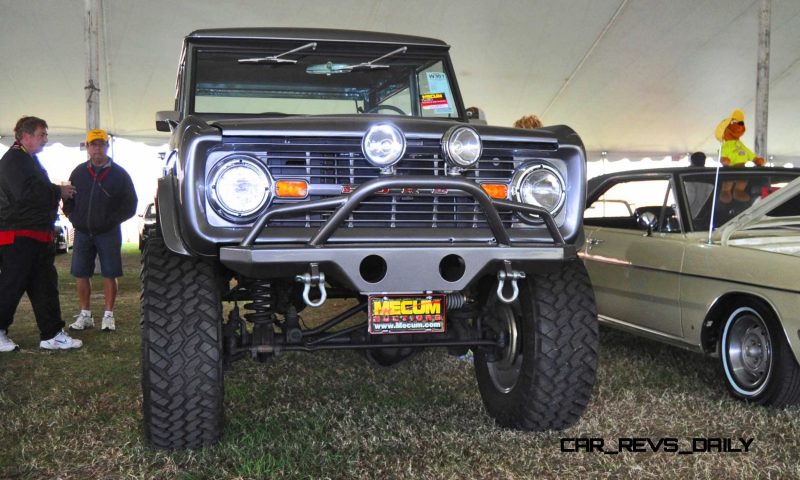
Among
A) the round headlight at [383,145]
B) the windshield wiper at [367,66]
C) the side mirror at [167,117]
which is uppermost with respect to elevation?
the windshield wiper at [367,66]

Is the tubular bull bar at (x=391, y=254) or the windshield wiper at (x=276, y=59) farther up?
the windshield wiper at (x=276, y=59)

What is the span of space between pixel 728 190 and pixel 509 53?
33.2ft

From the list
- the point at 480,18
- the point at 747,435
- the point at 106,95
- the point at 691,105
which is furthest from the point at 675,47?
the point at 747,435

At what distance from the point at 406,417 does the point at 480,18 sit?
36.6 ft

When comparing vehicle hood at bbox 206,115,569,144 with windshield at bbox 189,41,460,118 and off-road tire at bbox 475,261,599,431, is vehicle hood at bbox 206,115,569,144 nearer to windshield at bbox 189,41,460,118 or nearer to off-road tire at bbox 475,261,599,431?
off-road tire at bbox 475,261,599,431

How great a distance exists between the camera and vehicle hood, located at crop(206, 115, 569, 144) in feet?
10.1

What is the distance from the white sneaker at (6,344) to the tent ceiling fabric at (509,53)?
8437 millimetres

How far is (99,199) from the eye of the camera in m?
6.46

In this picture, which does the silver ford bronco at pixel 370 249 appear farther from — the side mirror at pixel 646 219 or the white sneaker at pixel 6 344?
the white sneaker at pixel 6 344

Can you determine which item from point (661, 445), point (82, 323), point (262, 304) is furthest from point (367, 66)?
point (82, 323)

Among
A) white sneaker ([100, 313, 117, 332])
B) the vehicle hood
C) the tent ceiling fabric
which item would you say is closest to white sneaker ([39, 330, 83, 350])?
white sneaker ([100, 313, 117, 332])

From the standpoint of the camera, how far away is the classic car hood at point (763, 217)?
13.6 feet

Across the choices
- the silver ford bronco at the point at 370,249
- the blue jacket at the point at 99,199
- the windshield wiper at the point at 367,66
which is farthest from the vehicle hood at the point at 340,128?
→ the blue jacket at the point at 99,199

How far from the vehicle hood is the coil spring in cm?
80
